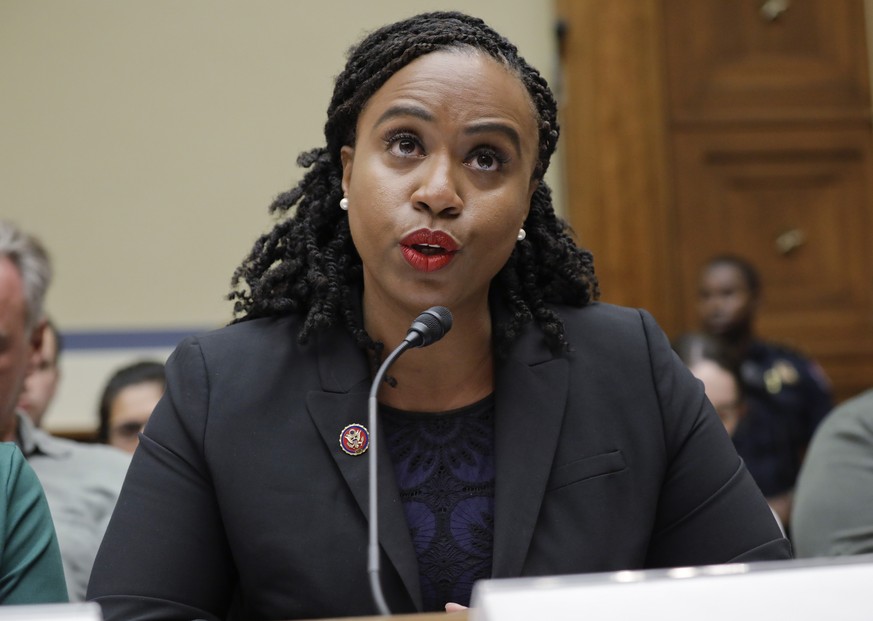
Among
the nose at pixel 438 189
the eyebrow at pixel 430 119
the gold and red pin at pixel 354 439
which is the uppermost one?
the eyebrow at pixel 430 119

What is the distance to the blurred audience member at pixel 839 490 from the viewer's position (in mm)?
2309

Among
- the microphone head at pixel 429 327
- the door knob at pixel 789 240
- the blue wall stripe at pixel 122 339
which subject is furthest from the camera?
the door knob at pixel 789 240

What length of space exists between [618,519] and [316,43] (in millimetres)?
3672

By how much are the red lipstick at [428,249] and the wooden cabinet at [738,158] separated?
3.43 meters

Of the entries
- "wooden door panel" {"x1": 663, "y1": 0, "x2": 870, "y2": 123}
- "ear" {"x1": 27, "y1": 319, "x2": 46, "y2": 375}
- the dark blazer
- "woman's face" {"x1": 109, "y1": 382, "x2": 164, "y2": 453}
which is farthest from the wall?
the dark blazer

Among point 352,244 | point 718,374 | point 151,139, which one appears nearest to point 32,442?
point 352,244

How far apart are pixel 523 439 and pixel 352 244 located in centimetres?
43

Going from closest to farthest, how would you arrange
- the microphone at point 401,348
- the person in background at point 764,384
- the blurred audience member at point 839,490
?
the microphone at point 401,348
the blurred audience member at point 839,490
the person in background at point 764,384

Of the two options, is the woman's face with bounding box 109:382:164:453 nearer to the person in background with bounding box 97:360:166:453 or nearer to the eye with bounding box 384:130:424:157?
the person in background with bounding box 97:360:166:453

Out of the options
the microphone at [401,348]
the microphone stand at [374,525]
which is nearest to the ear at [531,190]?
the microphone at [401,348]

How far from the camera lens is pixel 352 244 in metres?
1.96

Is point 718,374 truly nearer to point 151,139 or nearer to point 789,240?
point 789,240

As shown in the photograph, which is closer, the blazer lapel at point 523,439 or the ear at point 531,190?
the blazer lapel at point 523,439

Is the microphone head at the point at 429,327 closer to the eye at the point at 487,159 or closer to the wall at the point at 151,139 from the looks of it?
the eye at the point at 487,159
